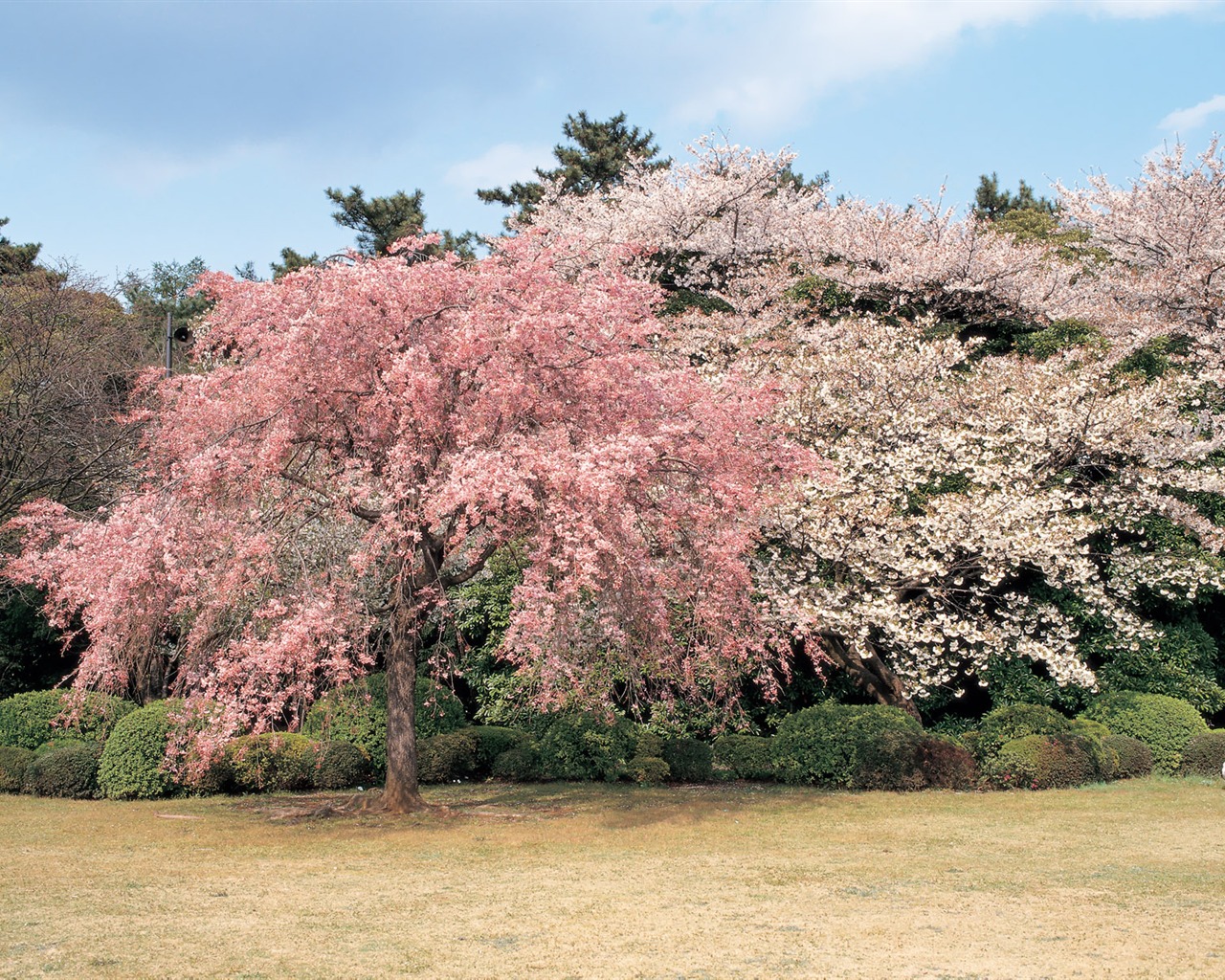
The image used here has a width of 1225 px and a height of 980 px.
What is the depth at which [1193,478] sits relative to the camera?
1617 cm

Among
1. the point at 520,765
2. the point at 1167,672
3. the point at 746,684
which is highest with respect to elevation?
the point at 1167,672

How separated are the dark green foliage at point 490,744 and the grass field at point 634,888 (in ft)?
8.82

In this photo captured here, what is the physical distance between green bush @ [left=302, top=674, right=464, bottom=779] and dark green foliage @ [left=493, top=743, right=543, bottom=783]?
3.90ft

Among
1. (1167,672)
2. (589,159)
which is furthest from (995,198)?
(1167,672)

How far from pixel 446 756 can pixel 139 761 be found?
4.04m

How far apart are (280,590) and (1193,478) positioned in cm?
1296

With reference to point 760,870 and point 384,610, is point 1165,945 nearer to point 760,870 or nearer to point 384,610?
point 760,870

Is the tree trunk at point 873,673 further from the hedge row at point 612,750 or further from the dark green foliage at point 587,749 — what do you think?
the dark green foliage at point 587,749

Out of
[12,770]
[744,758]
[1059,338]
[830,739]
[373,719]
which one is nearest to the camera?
[830,739]

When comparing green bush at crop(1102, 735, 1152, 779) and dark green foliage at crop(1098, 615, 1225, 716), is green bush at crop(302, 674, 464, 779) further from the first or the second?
dark green foliage at crop(1098, 615, 1225, 716)

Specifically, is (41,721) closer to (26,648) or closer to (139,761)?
(139,761)

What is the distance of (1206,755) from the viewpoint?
14914 millimetres

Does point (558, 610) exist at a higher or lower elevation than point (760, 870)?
higher

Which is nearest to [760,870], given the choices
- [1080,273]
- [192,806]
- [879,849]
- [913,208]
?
[879,849]
